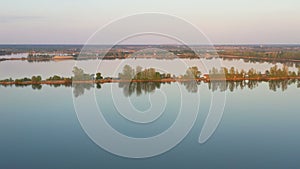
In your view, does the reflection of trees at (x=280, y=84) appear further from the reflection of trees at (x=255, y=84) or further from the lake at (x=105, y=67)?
the lake at (x=105, y=67)

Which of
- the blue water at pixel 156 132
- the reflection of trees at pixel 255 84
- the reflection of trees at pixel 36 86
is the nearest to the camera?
the blue water at pixel 156 132

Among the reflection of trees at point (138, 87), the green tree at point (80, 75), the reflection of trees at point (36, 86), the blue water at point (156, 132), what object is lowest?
the blue water at point (156, 132)

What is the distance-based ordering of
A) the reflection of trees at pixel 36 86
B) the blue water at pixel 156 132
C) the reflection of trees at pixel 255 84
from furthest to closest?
the reflection of trees at pixel 255 84, the reflection of trees at pixel 36 86, the blue water at pixel 156 132

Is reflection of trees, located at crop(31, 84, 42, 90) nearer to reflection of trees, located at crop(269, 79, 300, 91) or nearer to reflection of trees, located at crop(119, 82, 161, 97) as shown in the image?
reflection of trees, located at crop(119, 82, 161, 97)

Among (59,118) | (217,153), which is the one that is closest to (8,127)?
(59,118)

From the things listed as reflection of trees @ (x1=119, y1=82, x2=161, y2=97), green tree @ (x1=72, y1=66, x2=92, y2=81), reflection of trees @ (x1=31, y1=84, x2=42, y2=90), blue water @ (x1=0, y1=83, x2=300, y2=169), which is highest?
green tree @ (x1=72, y1=66, x2=92, y2=81)

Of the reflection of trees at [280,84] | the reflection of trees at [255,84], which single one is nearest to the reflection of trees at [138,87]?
the reflection of trees at [255,84]

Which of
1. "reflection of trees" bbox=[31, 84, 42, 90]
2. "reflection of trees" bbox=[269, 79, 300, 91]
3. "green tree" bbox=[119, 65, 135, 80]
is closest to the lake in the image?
"green tree" bbox=[119, 65, 135, 80]

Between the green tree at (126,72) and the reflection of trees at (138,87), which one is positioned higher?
the green tree at (126,72)
